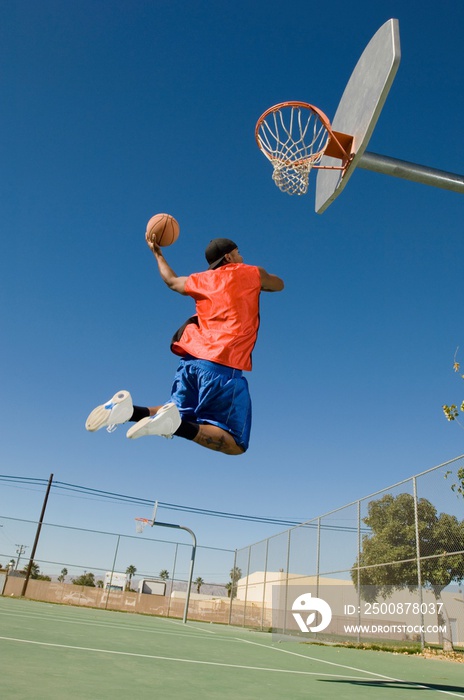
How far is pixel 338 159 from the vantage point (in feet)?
13.9

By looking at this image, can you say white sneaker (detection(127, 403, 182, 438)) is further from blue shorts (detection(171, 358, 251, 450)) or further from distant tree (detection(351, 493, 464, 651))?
distant tree (detection(351, 493, 464, 651))

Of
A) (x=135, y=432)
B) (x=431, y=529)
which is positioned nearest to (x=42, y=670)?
(x=135, y=432)

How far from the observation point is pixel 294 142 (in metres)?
4.55

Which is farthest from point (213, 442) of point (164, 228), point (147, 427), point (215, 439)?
point (164, 228)

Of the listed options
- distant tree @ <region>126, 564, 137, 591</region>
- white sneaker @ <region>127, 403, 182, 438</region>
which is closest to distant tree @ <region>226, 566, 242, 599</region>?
distant tree @ <region>126, 564, 137, 591</region>

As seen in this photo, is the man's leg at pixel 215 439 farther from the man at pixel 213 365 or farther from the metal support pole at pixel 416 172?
the metal support pole at pixel 416 172

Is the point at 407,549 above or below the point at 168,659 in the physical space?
above

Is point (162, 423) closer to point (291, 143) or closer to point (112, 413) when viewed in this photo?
point (112, 413)

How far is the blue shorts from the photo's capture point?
3355mm

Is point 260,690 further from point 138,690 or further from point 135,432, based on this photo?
point 135,432

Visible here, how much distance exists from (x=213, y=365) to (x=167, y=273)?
0.92 meters

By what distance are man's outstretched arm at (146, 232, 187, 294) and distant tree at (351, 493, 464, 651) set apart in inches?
301

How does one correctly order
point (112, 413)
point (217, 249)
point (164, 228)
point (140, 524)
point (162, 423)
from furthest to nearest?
point (140, 524), point (164, 228), point (217, 249), point (112, 413), point (162, 423)

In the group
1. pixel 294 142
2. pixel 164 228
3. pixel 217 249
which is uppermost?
pixel 294 142
